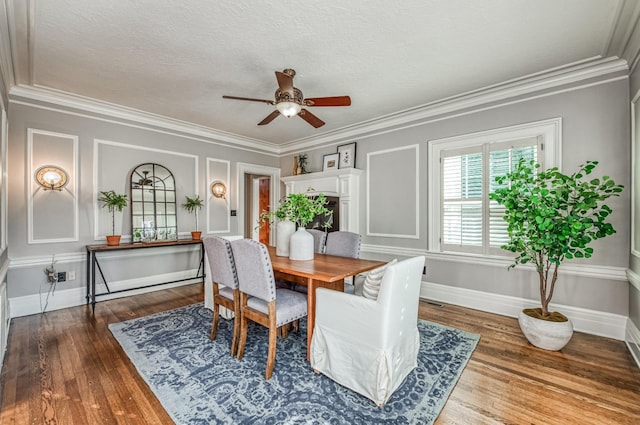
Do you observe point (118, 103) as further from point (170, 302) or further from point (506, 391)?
point (506, 391)

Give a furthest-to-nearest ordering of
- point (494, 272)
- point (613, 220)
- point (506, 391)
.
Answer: point (494, 272)
point (613, 220)
point (506, 391)

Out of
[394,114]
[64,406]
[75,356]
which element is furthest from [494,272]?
[75,356]

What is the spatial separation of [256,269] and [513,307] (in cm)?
291

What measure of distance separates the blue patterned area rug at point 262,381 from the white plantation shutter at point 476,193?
119 cm

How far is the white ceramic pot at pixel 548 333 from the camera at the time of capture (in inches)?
93.4

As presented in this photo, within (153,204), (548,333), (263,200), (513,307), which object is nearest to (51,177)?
(153,204)

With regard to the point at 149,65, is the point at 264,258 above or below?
below

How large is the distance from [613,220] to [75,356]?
4827 mm

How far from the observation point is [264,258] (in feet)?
6.60

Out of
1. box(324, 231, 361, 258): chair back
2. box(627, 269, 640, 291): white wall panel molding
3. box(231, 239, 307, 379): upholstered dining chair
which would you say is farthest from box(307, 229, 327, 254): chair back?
box(627, 269, 640, 291): white wall panel molding

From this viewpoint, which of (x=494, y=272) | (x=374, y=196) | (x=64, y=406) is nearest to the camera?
(x=64, y=406)

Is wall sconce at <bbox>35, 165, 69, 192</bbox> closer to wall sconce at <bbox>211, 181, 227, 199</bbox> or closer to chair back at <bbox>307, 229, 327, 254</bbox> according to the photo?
wall sconce at <bbox>211, 181, 227, 199</bbox>

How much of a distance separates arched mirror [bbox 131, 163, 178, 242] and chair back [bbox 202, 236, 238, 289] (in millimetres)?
2025

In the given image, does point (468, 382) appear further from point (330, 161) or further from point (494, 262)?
point (330, 161)
